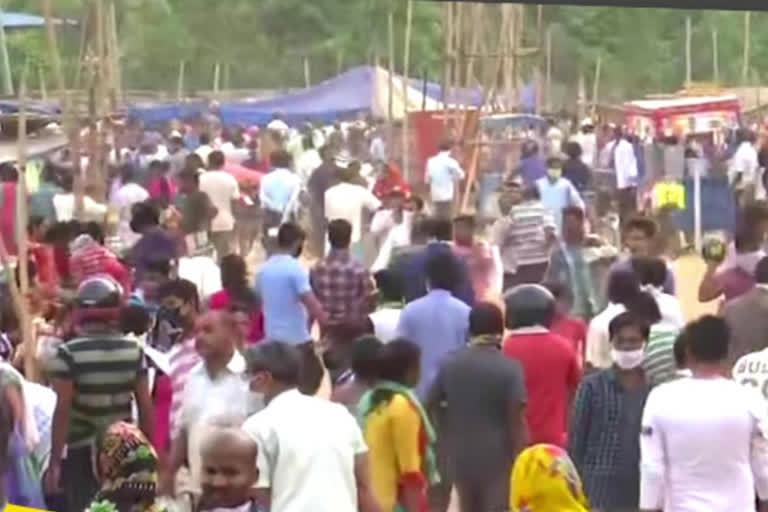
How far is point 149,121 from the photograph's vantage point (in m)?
38.7

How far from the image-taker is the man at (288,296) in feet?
38.4

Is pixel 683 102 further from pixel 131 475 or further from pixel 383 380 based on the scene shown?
pixel 131 475

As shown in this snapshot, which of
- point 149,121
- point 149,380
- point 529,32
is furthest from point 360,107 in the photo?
point 149,380

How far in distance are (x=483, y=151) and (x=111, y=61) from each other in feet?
14.5

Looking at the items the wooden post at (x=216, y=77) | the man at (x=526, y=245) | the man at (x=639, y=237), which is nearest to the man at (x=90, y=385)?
the man at (x=639, y=237)

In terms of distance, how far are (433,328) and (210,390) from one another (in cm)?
181

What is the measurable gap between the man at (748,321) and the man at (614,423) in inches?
51.0

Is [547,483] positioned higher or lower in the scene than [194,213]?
higher

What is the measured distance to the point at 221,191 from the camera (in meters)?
20.2

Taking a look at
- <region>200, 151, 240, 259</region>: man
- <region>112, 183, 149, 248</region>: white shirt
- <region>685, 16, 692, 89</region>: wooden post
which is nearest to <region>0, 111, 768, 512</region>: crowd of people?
<region>112, 183, 149, 248</region>: white shirt

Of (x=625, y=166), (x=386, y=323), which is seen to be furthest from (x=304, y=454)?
(x=625, y=166)

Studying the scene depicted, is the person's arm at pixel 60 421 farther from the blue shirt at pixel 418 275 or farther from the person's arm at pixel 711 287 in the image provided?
the person's arm at pixel 711 287

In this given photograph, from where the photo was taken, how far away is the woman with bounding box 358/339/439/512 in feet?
26.9

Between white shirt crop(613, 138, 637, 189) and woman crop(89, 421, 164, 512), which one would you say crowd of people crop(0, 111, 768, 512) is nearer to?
woman crop(89, 421, 164, 512)
